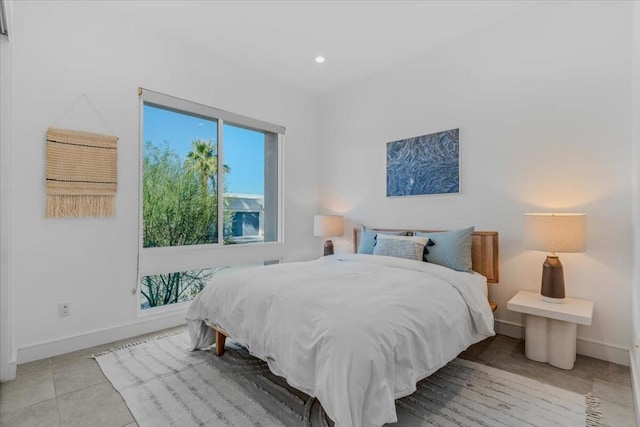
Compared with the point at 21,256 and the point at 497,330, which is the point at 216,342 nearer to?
the point at 21,256

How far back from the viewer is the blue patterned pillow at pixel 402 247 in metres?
2.81

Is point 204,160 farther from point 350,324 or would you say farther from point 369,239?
point 350,324

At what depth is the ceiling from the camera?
2711 mm

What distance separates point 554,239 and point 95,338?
3.75 metres

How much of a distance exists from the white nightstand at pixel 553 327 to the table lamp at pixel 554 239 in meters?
0.14

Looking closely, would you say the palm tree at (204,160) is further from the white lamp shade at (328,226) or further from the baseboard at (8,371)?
the baseboard at (8,371)

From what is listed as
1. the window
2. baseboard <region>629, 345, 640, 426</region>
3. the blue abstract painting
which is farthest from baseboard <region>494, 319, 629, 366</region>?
the window

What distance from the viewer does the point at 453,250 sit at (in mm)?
2729

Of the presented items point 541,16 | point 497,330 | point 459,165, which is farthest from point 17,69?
point 497,330

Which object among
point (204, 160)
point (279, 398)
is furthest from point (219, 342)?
point (204, 160)

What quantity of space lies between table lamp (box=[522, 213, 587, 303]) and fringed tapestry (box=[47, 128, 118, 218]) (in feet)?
11.5

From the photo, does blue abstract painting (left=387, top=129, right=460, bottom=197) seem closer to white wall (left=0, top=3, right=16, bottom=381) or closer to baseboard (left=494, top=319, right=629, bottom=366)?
baseboard (left=494, top=319, right=629, bottom=366)

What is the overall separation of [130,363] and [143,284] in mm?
913

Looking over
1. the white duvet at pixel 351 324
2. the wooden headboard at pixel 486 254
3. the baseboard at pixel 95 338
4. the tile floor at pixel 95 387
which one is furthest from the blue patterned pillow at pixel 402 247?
the baseboard at pixel 95 338
